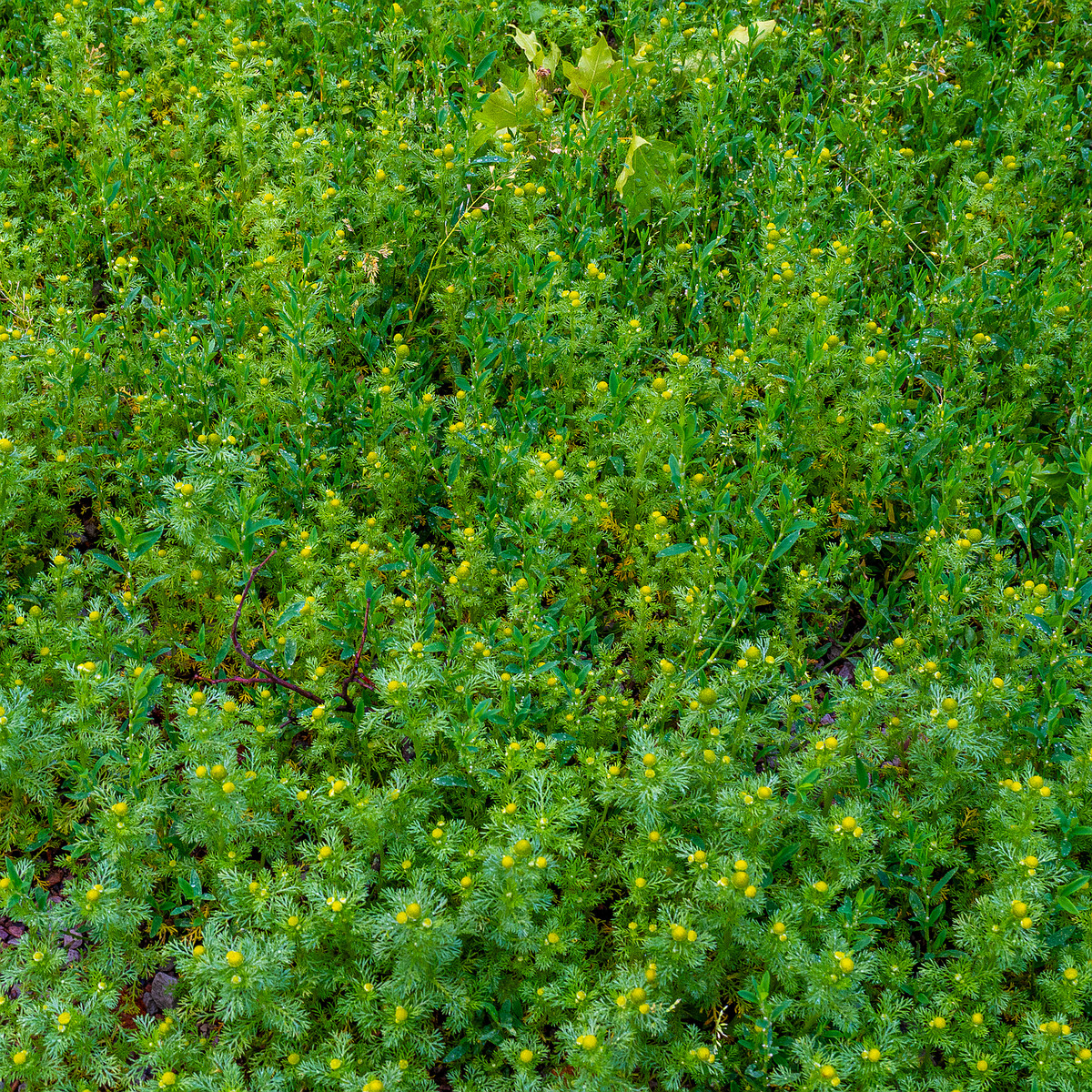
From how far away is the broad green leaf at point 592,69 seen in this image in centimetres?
514

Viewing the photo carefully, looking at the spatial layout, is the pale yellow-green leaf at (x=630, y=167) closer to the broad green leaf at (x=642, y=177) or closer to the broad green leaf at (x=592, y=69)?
the broad green leaf at (x=642, y=177)

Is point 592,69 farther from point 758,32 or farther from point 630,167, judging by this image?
point 758,32

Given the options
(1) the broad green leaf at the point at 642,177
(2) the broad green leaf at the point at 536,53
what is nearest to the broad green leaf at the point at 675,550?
(1) the broad green leaf at the point at 642,177

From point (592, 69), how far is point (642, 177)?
0.75 meters

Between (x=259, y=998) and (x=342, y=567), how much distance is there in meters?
1.41

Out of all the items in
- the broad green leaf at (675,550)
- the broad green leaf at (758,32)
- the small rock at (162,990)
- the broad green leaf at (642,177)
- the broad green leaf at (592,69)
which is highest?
the broad green leaf at (758,32)

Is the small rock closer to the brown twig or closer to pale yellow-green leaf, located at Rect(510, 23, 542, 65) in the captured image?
the brown twig

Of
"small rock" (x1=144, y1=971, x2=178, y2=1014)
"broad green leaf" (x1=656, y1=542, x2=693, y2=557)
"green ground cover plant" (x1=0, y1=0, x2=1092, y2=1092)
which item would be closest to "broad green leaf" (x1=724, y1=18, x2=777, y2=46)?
"green ground cover plant" (x1=0, y1=0, x2=1092, y2=1092)

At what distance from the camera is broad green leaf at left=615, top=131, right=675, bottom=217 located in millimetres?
4816

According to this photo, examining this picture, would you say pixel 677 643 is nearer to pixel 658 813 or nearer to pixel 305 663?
pixel 658 813

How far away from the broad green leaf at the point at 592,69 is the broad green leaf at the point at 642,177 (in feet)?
1.66

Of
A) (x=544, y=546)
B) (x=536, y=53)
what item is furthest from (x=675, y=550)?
(x=536, y=53)

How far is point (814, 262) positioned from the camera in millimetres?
4430

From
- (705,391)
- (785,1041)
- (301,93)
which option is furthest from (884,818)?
(301,93)
